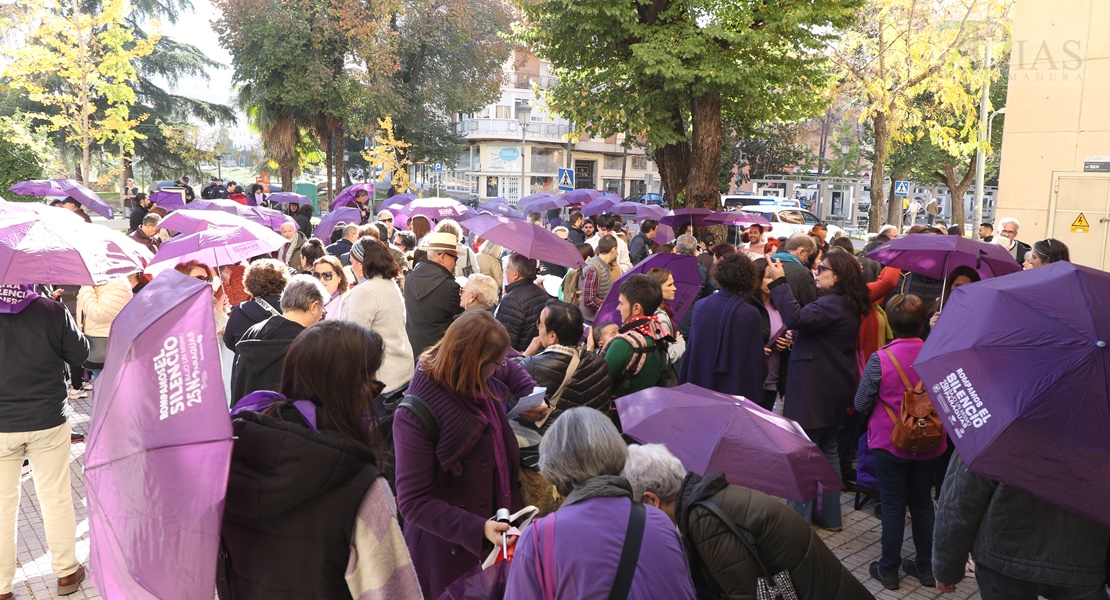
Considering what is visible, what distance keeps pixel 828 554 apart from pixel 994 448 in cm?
67

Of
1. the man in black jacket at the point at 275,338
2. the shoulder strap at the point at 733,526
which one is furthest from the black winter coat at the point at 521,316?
the shoulder strap at the point at 733,526

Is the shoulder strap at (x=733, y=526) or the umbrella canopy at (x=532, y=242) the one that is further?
the umbrella canopy at (x=532, y=242)

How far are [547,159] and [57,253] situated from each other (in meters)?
59.2

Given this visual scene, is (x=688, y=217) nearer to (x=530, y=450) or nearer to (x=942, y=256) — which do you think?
(x=942, y=256)

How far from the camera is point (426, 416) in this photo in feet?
10.4

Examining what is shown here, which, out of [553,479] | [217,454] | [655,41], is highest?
[655,41]

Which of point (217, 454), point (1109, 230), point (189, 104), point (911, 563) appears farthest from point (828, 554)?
point (189, 104)

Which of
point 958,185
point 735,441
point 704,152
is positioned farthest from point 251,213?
point 958,185

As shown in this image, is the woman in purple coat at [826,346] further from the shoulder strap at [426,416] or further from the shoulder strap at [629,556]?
the shoulder strap at [629,556]

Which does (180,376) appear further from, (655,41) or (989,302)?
(655,41)

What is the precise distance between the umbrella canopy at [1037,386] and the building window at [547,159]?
59.3 m

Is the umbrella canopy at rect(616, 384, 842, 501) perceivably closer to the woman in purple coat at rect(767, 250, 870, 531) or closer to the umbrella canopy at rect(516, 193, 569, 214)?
the woman in purple coat at rect(767, 250, 870, 531)

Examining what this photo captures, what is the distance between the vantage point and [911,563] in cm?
542

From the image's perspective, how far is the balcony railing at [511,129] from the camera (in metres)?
60.0
